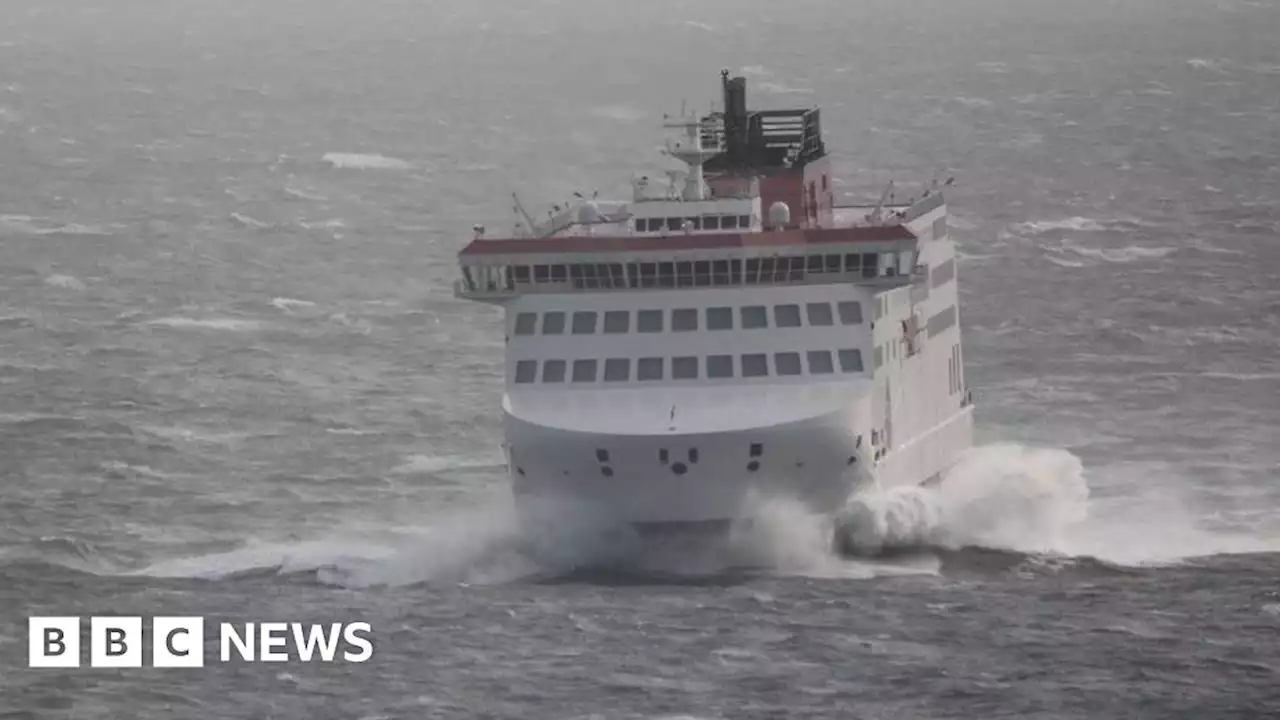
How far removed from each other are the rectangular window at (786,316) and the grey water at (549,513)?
3823mm

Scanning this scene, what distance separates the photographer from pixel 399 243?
136625 millimetres

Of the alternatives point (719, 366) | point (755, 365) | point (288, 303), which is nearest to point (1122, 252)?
point (288, 303)

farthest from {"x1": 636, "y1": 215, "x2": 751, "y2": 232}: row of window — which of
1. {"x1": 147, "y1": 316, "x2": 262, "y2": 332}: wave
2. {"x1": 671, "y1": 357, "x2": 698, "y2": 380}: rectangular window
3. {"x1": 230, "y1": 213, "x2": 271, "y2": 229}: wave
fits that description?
{"x1": 230, "y1": 213, "x2": 271, "y2": 229}: wave

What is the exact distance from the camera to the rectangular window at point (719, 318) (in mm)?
71812

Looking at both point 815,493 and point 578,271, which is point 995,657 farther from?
point 578,271

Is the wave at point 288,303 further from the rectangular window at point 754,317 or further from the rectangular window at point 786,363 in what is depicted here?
the rectangular window at point 786,363

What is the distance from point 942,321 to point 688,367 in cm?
1228

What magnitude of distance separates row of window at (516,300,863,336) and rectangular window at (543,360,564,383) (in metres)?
0.65

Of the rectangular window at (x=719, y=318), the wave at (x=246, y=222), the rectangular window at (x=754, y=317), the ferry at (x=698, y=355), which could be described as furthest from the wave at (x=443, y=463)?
the wave at (x=246, y=222)

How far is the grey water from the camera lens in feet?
204

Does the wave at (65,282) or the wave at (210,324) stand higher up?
the wave at (210,324)

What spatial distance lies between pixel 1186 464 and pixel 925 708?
31.1 m

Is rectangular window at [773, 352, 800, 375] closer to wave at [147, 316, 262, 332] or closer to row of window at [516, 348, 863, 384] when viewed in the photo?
row of window at [516, 348, 863, 384]

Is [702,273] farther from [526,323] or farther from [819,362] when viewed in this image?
[526,323]
